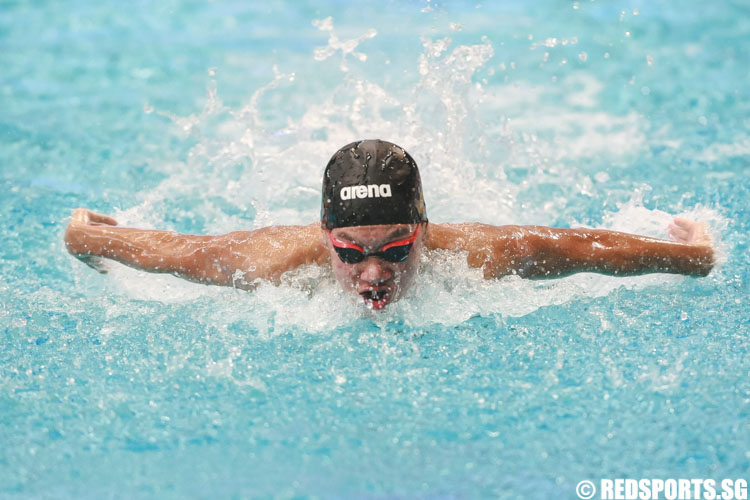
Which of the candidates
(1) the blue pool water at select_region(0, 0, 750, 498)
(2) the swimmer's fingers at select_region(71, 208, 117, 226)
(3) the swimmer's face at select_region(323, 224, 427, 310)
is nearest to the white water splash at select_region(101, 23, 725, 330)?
(1) the blue pool water at select_region(0, 0, 750, 498)

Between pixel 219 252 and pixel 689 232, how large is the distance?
6.40 feet

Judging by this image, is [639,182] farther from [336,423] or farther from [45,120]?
[45,120]

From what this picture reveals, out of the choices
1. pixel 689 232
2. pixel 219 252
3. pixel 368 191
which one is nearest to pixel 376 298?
pixel 368 191

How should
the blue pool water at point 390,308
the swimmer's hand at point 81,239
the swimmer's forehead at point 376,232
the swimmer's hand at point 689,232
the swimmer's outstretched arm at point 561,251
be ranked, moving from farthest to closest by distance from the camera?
the swimmer's hand at point 81,239 < the swimmer's hand at point 689,232 < the swimmer's outstretched arm at point 561,251 < the swimmer's forehead at point 376,232 < the blue pool water at point 390,308

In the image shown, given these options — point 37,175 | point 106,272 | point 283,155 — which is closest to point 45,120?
point 37,175

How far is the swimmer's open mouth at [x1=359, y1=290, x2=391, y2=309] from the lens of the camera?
2656 mm

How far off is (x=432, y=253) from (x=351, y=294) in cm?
36

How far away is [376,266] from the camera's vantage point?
8.49 feet

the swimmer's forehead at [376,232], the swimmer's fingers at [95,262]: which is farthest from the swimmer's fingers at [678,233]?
the swimmer's fingers at [95,262]

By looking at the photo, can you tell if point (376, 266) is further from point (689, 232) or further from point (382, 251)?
point (689, 232)

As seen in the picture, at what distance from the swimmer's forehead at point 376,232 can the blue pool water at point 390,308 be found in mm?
350

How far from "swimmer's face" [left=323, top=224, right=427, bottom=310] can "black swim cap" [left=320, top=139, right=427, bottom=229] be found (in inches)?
1.1

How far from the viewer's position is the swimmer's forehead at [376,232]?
256 centimetres

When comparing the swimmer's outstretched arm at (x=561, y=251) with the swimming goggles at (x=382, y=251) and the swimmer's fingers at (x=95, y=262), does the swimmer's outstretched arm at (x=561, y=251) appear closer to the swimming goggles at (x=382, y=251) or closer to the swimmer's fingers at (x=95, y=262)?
the swimming goggles at (x=382, y=251)
